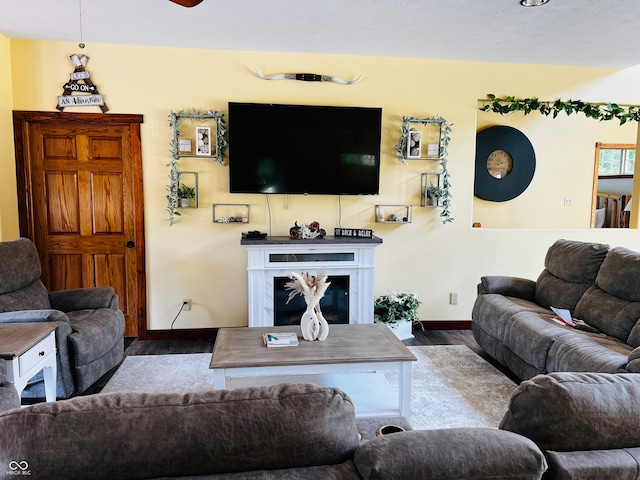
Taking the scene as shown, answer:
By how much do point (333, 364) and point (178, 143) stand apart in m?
2.67

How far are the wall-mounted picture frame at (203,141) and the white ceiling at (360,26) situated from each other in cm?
76

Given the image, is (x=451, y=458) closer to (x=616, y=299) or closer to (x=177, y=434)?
(x=177, y=434)

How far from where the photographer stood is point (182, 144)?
398cm

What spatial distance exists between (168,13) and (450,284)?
3.56 m

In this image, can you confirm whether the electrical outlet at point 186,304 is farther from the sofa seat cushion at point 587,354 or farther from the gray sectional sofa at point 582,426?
the gray sectional sofa at point 582,426

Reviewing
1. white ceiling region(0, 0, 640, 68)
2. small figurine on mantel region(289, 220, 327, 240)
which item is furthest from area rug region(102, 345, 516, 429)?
white ceiling region(0, 0, 640, 68)

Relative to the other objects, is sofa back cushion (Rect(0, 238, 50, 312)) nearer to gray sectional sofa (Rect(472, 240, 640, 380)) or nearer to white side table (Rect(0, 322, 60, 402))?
white side table (Rect(0, 322, 60, 402))

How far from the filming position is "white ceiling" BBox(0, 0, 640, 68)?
304cm

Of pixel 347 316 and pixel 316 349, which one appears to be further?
pixel 347 316

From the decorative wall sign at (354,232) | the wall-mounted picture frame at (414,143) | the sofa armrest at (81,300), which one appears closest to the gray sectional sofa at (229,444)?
the sofa armrest at (81,300)

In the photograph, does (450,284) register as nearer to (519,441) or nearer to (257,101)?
(257,101)

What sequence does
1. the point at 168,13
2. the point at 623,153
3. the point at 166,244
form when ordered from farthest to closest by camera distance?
the point at 623,153
the point at 166,244
the point at 168,13

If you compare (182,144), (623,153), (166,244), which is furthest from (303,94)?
(623,153)

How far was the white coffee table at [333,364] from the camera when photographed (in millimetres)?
2309
